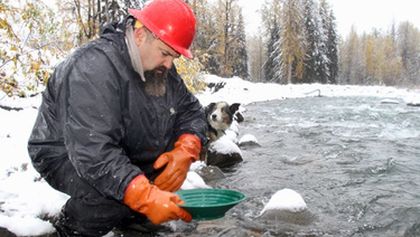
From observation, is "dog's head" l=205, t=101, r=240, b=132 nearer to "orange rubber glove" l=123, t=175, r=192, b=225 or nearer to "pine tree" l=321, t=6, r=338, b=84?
"orange rubber glove" l=123, t=175, r=192, b=225

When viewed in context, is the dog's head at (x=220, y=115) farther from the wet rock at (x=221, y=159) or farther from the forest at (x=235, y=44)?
the forest at (x=235, y=44)

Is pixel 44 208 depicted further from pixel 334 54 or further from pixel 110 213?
pixel 334 54

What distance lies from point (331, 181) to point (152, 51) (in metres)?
4.07

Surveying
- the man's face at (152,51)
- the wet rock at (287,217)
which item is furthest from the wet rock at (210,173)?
the man's face at (152,51)

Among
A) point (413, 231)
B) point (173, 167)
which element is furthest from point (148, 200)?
point (413, 231)

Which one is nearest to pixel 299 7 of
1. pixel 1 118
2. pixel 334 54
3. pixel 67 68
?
pixel 334 54

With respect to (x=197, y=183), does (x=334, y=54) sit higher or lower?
higher

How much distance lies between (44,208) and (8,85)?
2031mm

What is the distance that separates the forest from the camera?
4848 millimetres

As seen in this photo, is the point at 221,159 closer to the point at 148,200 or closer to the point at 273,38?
the point at 148,200

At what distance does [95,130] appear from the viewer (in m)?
2.42

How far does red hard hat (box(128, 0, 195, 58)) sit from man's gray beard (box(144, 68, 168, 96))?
259 mm

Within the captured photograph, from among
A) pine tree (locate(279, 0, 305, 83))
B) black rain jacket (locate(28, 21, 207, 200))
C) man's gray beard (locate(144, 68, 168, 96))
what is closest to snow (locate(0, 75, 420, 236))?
black rain jacket (locate(28, 21, 207, 200))

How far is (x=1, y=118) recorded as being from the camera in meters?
6.05
